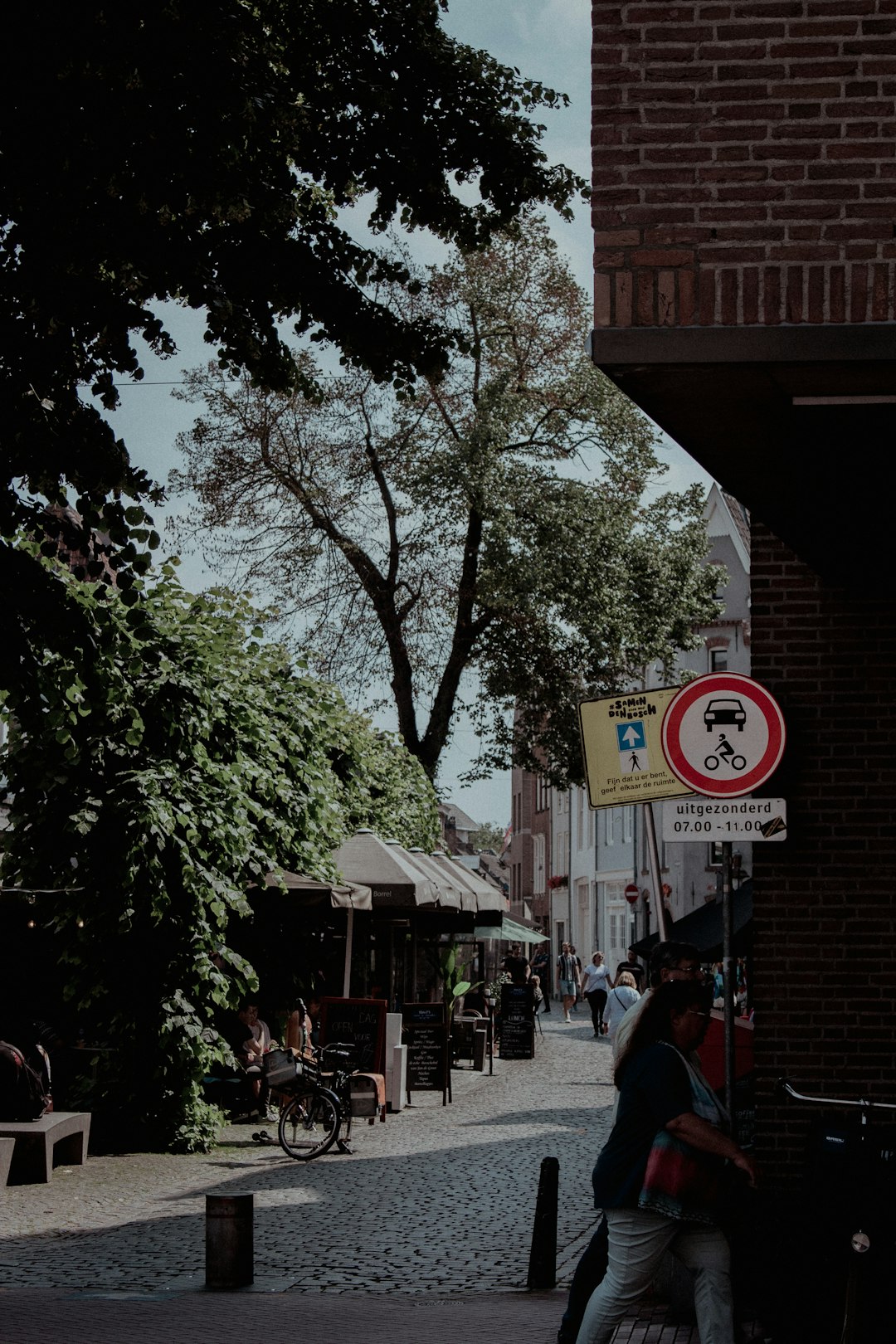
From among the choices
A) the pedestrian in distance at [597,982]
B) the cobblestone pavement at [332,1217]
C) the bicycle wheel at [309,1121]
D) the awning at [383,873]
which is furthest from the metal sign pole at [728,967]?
the pedestrian in distance at [597,982]

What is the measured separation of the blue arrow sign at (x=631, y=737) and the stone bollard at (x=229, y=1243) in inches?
133

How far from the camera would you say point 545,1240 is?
385 inches

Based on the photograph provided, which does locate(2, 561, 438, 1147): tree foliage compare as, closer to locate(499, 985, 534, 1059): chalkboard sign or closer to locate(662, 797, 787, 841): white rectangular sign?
locate(662, 797, 787, 841): white rectangular sign

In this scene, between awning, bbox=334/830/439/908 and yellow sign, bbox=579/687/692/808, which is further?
awning, bbox=334/830/439/908

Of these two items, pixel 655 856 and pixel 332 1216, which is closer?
pixel 655 856

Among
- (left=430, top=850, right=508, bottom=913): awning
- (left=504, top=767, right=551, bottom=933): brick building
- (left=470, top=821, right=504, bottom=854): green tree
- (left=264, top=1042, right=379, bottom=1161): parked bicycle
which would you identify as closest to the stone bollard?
(left=264, top=1042, right=379, bottom=1161): parked bicycle

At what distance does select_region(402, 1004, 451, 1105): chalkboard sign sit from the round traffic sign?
48.4 feet

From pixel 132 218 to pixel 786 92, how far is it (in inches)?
173

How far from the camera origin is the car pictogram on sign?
830cm

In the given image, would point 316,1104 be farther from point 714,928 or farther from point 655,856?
point 655,856

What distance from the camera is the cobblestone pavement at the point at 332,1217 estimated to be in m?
10.2

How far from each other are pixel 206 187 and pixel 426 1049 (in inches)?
584

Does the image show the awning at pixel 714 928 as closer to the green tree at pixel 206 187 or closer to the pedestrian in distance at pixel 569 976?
the green tree at pixel 206 187

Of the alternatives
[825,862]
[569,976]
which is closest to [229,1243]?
[825,862]
